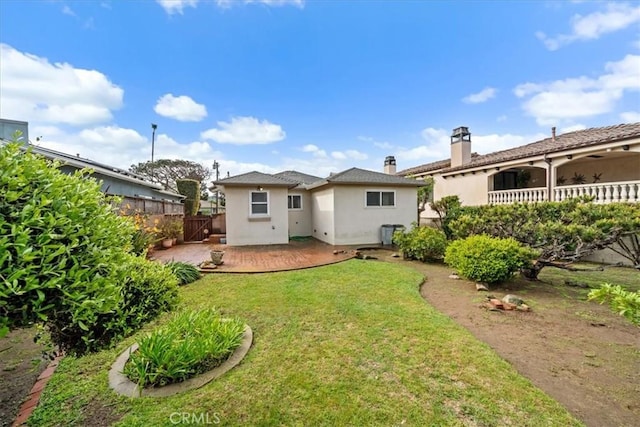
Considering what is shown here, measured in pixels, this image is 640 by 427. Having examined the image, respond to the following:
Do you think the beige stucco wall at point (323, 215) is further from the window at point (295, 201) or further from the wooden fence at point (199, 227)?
the wooden fence at point (199, 227)

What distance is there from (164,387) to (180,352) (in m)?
0.38

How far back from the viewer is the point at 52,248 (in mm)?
1768

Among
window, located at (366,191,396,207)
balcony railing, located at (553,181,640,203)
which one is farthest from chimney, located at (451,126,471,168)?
window, located at (366,191,396,207)

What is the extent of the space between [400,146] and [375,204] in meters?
12.5

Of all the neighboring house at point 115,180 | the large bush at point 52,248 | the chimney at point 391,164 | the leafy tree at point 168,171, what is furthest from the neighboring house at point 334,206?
the leafy tree at point 168,171

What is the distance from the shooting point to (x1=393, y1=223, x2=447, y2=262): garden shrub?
33.1 ft

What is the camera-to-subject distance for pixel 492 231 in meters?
8.68

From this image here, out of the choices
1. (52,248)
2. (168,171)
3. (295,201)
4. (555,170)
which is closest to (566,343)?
(52,248)

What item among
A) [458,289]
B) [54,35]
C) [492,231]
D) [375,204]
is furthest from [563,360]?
[54,35]

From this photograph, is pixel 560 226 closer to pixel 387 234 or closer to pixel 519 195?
pixel 387 234

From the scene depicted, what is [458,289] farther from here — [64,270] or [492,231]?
[64,270]

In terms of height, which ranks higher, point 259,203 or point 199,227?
point 259,203

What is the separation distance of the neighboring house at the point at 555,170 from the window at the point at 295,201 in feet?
28.6

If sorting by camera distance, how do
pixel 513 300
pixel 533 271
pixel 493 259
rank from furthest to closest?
pixel 533 271, pixel 493 259, pixel 513 300
